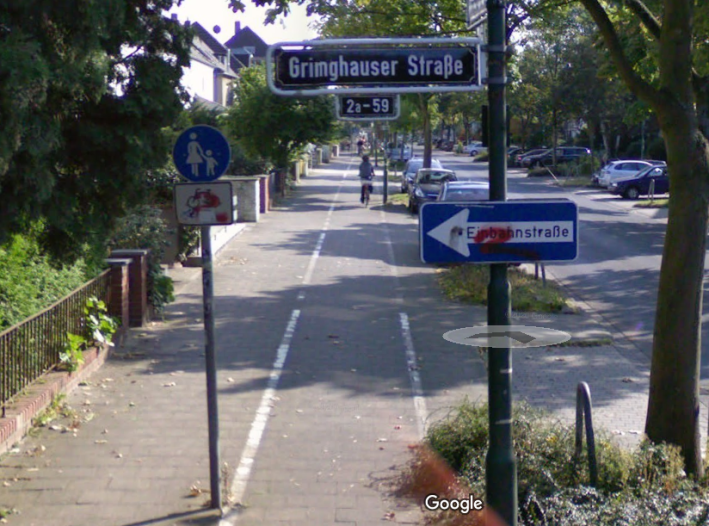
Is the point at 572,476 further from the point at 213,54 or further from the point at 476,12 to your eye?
the point at 213,54

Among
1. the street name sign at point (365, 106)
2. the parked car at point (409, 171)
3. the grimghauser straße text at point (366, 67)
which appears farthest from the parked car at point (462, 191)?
the grimghauser straße text at point (366, 67)

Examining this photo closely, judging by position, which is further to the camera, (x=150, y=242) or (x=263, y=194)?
(x=263, y=194)

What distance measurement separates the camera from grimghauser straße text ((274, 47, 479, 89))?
14.9 feet

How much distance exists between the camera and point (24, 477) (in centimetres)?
686

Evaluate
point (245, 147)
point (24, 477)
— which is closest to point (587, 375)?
point (24, 477)

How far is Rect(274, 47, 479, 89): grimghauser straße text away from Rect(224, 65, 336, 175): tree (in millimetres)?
29451

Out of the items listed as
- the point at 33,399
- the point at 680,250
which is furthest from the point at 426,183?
the point at 680,250

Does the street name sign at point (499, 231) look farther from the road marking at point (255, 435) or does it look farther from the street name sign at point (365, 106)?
the road marking at point (255, 435)

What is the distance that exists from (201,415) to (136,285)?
4026 mm

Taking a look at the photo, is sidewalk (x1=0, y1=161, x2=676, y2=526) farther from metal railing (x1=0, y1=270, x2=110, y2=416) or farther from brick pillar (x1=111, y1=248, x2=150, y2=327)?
metal railing (x1=0, y1=270, x2=110, y2=416)

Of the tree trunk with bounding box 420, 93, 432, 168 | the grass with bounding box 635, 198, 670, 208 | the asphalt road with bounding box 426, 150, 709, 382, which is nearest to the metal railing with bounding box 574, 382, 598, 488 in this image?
the asphalt road with bounding box 426, 150, 709, 382

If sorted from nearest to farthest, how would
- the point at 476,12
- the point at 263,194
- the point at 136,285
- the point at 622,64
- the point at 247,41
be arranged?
1. the point at 476,12
2. the point at 622,64
3. the point at 136,285
4. the point at 263,194
5. the point at 247,41

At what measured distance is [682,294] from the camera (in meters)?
6.43

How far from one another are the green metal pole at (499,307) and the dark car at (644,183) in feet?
117
